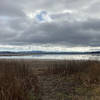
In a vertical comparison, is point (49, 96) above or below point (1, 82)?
below

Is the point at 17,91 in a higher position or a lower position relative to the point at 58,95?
higher

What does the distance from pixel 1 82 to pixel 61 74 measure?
310 inches

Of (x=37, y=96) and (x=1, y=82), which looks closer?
(x=1, y=82)

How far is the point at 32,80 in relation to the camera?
893 cm

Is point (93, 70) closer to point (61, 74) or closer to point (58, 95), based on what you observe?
point (61, 74)

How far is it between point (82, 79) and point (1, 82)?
568 centimetres

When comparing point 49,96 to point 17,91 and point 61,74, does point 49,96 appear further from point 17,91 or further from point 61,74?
point 61,74

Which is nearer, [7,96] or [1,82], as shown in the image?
[7,96]

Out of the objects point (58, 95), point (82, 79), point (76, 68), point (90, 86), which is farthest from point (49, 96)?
point (76, 68)

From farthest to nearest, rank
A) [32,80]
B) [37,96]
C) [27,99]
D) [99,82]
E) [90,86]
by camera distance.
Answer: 1. [99,82]
2. [90,86]
3. [32,80]
4. [37,96]
5. [27,99]

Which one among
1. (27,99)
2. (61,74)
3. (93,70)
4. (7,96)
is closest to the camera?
(7,96)

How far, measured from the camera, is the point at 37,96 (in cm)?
786

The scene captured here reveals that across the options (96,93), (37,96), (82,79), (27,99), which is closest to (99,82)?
(82,79)

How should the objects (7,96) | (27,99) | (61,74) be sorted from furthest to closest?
1. (61,74)
2. (27,99)
3. (7,96)
